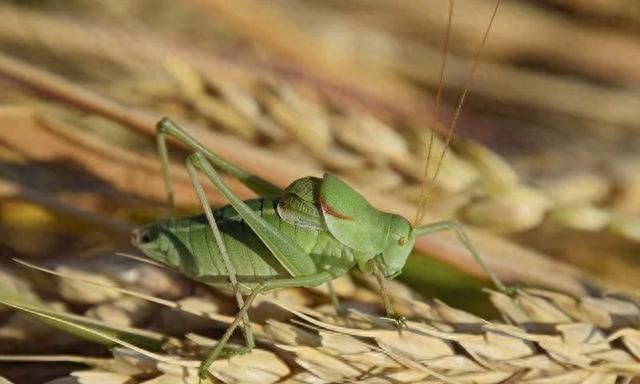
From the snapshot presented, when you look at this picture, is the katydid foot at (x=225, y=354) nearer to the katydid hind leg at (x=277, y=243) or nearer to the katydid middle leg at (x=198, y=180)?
the katydid middle leg at (x=198, y=180)

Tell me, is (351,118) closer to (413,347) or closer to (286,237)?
(286,237)

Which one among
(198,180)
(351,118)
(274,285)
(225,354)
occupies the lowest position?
(225,354)

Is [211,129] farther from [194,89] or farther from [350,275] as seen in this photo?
[350,275]

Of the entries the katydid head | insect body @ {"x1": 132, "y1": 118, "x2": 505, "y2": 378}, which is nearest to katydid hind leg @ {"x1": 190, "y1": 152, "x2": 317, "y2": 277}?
insect body @ {"x1": 132, "y1": 118, "x2": 505, "y2": 378}

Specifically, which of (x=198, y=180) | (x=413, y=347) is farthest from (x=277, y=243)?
(x=413, y=347)

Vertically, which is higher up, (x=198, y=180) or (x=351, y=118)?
(x=351, y=118)

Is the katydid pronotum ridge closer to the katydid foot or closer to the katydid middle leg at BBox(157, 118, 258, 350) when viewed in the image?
the katydid middle leg at BBox(157, 118, 258, 350)
